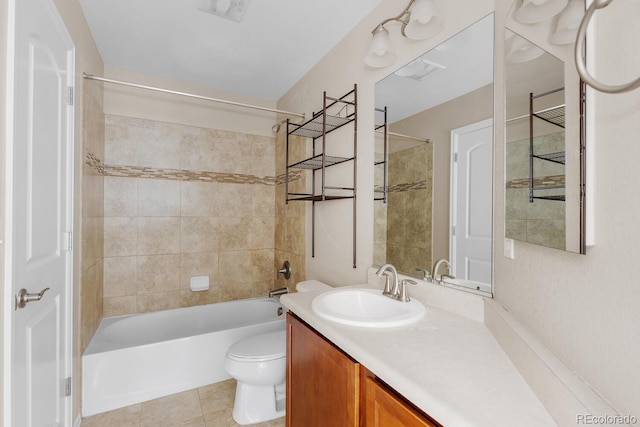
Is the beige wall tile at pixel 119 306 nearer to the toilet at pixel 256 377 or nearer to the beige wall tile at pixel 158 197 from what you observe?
the beige wall tile at pixel 158 197

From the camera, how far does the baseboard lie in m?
0.51

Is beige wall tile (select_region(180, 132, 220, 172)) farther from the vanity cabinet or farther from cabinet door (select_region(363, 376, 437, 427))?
cabinet door (select_region(363, 376, 437, 427))

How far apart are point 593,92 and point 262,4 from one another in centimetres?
179

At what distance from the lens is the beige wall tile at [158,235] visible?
2.66m

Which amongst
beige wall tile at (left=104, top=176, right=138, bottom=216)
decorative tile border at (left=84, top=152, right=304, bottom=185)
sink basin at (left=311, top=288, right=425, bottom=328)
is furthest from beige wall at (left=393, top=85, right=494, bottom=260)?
beige wall tile at (left=104, top=176, right=138, bottom=216)

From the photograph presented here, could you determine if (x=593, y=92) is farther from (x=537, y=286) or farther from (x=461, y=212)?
(x=461, y=212)

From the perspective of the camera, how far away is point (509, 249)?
1.00 meters

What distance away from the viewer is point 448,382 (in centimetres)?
74

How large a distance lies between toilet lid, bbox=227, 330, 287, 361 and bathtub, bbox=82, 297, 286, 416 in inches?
13.5

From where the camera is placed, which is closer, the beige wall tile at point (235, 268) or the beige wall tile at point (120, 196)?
the beige wall tile at point (120, 196)

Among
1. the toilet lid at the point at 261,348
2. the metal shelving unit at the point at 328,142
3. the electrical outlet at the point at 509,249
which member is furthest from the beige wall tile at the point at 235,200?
the electrical outlet at the point at 509,249

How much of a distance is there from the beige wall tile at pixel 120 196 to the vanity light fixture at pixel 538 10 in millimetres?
2827

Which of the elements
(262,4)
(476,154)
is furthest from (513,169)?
(262,4)

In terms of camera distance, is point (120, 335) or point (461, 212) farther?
point (120, 335)
